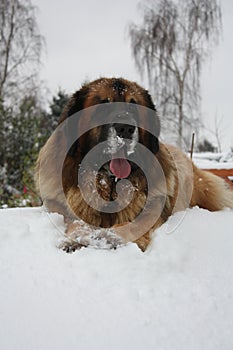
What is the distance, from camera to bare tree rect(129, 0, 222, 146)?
12.1 m

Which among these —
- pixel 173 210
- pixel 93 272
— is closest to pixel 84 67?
pixel 173 210

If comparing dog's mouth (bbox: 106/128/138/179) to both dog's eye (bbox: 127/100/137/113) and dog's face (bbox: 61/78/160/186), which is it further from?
dog's eye (bbox: 127/100/137/113)

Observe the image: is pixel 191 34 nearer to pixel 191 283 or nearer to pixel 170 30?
pixel 170 30

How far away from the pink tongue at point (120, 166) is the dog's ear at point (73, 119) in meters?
0.35

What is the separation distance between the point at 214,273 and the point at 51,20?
13252 mm

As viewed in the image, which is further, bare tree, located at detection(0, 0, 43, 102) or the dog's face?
bare tree, located at detection(0, 0, 43, 102)

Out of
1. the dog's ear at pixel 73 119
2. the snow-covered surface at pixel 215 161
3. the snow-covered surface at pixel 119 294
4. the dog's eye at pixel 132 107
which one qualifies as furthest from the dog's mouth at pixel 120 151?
the snow-covered surface at pixel 215 161

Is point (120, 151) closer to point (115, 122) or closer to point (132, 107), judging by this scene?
point (115, 122)

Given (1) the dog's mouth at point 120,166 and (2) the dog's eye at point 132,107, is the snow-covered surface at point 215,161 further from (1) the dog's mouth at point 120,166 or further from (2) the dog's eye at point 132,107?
(1) the dog's mouth at point 120,166

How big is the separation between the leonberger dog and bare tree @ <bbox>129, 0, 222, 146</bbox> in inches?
375

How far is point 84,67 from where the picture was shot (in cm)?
1363

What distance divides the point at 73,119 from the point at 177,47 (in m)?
11.2

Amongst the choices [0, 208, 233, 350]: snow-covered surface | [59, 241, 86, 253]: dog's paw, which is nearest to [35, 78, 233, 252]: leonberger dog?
[59, 241, 86, 253]: dog's paw

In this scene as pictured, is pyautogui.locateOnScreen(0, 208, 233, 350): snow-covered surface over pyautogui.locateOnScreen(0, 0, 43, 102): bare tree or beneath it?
beneath
